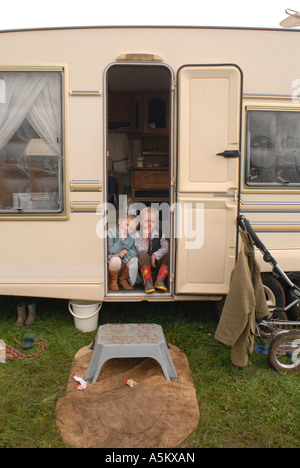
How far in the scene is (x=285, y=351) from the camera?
3.60 metres

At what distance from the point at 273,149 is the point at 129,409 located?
2.80 metres

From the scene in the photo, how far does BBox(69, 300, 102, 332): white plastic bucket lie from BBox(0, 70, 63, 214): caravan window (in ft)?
3.30

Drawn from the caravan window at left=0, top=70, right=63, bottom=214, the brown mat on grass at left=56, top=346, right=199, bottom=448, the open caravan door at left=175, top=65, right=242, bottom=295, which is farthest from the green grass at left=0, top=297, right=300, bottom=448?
the caravan window at left=0, top=70, right=63, bottom=214

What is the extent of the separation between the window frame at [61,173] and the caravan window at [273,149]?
1811mm

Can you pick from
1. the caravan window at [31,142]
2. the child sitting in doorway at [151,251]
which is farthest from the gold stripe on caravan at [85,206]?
the child sitting in doorway at [151,251]

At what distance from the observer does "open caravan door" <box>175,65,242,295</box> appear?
3.84 metres

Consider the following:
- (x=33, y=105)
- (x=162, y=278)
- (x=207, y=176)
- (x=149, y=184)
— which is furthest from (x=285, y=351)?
(x=149, y=184)

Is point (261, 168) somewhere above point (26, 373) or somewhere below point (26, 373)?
above

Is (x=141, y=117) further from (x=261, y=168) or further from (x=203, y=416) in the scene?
(x=203, y=416)

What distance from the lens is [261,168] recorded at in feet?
13.4

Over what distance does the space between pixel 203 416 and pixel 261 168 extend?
241 cm

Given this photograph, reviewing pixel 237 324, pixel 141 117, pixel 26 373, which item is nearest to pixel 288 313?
Answer: pixel 237 324

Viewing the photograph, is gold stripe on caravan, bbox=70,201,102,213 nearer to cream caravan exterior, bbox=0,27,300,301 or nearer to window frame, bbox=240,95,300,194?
cream caravan exterior, bbox=0,27,300,301

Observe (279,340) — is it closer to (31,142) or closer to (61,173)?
(61,173)
